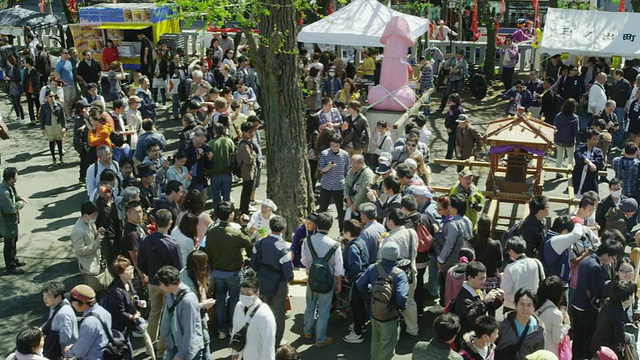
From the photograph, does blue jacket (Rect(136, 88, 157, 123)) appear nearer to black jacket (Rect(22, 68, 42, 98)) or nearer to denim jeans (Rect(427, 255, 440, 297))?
black jacket (Rect(22, 68, 42, 98))

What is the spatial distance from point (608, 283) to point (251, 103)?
9.04m

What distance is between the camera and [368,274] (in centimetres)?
796

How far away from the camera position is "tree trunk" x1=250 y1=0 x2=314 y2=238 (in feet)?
35.3

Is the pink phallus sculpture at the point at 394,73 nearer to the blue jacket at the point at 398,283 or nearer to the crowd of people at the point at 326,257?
the crowd of people at the point at 326,257

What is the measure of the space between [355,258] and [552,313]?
2.31 metres

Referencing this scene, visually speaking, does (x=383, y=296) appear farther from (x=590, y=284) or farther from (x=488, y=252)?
(x=590, y=284)

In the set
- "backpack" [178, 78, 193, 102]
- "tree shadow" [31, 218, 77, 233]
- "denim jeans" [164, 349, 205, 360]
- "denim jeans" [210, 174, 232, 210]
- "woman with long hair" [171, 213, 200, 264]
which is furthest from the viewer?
"backpack" [178, 78, 193, 102]

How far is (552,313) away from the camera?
691cm

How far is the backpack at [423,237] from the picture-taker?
891 centimetres

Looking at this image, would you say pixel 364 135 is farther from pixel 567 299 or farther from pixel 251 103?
pixel 567 299

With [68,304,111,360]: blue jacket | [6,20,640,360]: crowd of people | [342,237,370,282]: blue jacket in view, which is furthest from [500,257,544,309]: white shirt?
[68,304,111,360]: blue jacket

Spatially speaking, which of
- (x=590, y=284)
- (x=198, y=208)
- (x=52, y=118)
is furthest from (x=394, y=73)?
(x=590, y=284)

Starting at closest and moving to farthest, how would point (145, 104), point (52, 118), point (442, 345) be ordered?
point (442, 345)
point (52, 118)
point (145, 104)

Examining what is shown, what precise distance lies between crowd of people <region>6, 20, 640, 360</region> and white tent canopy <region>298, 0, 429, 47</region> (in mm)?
4556
